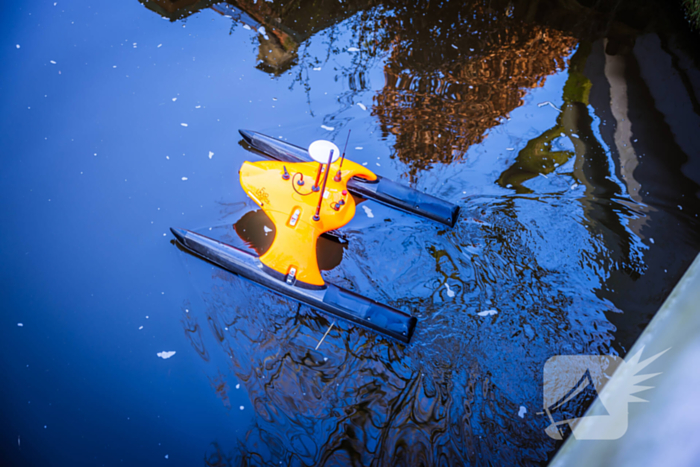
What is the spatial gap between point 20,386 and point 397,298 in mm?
1803

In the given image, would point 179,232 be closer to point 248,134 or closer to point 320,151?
point 248,134

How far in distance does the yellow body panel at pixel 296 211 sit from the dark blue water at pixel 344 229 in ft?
0.76

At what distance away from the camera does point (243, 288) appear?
1.82 meters

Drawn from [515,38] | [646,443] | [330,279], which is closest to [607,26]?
[515,38]

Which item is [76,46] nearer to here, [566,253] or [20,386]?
[20,386]

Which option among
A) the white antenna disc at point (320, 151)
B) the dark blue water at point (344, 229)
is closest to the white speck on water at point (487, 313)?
the dark blue water at point (344, 229)

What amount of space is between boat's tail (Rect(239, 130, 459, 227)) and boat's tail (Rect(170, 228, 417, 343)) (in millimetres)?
566

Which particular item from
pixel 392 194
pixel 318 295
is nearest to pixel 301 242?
pixel 318 295

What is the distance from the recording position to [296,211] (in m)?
1.66

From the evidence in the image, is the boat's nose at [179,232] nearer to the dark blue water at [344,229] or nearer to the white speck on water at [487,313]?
the dark blue water at [344,229]

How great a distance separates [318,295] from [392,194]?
68cm

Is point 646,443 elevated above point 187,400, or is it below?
above

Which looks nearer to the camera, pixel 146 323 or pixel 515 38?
pixel 146 323

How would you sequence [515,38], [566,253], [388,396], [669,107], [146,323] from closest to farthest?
[388,396] < [146,323] < [566,253] < [669,107] < [515,38]
